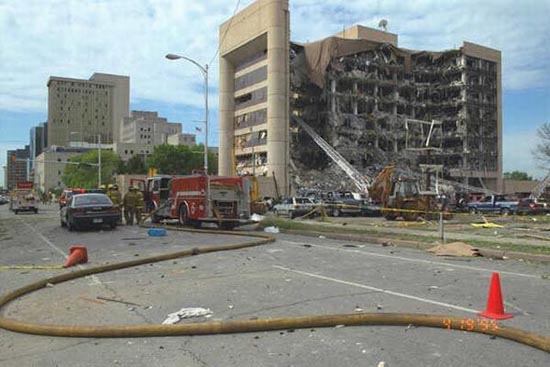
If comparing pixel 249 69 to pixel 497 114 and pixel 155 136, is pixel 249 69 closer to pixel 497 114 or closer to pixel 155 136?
pixel 497 114

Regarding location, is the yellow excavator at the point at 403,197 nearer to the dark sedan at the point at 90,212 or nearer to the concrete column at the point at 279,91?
the dark sedan at the point at 90,212

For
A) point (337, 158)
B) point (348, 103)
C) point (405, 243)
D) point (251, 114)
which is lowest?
point (405, 243)

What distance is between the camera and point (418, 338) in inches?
226

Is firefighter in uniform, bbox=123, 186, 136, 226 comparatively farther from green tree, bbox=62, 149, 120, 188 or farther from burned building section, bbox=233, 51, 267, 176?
green tree, bbox=62, 149, 120, 188

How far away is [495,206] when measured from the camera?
43.5 metres

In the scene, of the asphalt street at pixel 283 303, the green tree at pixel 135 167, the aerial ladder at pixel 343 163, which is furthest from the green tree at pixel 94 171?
the asphalt street at pixel 283 303

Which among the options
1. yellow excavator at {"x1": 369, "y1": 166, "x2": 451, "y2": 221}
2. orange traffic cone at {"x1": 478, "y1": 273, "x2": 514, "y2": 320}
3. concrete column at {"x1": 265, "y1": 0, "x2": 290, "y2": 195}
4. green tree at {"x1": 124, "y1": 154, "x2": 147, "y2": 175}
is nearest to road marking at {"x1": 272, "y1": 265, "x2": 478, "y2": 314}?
orange traffic cone at {"x1": 478, "y1": 273, "x2": 514, "y2": 320}

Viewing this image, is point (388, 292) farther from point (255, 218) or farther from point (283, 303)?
point (255, 218)

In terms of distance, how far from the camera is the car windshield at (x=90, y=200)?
2262 cm

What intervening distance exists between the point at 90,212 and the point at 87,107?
353 ft

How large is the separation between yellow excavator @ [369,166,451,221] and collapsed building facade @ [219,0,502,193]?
4068 centimetres

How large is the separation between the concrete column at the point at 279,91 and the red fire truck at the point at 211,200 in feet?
177

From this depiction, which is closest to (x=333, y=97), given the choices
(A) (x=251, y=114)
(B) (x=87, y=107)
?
(A) (x=251, y=114)

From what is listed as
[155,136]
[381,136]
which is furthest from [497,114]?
[155,136]
